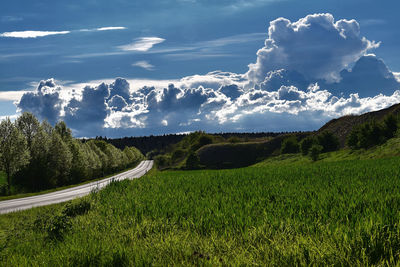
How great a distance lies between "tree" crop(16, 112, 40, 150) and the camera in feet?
189

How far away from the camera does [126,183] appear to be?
20.8 m

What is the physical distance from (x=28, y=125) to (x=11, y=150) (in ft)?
39.0

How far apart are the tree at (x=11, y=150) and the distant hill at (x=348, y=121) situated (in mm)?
100953

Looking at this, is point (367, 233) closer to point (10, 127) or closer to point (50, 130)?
point (10, 127)

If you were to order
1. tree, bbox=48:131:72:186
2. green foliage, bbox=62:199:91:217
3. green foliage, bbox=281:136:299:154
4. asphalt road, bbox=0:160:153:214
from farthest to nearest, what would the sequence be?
green foliage, bbox=281:136:299:154
tree, bbox=48:131:72:186
asphalt road, bbox=0:160:153:214
green foliage, bbox=62:199:91:217

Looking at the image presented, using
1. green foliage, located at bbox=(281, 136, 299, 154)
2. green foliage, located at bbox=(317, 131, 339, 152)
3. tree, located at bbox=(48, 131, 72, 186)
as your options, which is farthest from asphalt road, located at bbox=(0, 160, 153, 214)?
green foliage, located at bbox=(281, 136, 299, 154)

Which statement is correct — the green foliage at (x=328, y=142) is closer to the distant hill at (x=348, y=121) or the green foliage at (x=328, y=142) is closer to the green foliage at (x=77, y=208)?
the distant hill at (x=348, y=121)

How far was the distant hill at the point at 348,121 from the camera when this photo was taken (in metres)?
114

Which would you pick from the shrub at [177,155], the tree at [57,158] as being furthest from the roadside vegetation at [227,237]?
the shrub at [177,155]

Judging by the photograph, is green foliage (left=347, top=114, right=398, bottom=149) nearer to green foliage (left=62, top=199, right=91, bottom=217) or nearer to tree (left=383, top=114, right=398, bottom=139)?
tree (left=383, top=114, right=398, bottom=139)

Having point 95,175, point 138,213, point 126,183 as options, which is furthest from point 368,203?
point 95,175

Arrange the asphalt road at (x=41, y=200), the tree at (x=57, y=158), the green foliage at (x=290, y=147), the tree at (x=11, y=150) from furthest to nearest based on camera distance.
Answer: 1. the green foliage at (x=290, y=147)
2. the tree at (x=57, y=158)
3. the tree at (x=11, y=150)
4. the asphalt road at (x=41, y=200)

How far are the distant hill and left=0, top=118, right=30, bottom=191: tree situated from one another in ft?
331

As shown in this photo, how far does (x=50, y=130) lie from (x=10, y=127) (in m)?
15.6
